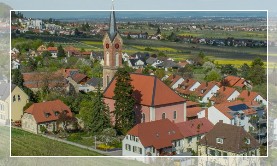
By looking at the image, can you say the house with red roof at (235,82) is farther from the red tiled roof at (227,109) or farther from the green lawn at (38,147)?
the green lawn at (38,147)

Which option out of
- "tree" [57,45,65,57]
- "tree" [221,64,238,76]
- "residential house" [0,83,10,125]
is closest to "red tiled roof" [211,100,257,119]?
"tree" [221,64,238,76]

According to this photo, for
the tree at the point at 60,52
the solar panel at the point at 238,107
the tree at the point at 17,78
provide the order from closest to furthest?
the tree at the point at 17,78 → the solar panel at the point at 238,107 → the tree at the point at 60,52

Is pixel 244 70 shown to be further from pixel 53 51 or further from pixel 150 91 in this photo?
pixel 53 51

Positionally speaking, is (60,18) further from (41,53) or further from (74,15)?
(41,53)

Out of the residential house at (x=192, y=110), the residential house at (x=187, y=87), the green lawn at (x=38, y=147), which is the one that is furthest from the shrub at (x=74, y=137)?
the residential house at (x=187, y=87)

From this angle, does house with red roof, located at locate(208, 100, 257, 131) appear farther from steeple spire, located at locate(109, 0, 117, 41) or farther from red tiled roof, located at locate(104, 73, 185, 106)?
steeple spire, located at locate(109, 0, 117, 41)

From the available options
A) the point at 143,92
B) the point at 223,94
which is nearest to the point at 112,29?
the point at 143,92
